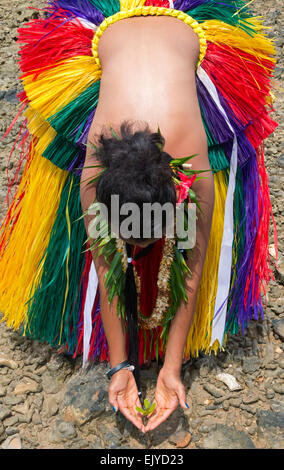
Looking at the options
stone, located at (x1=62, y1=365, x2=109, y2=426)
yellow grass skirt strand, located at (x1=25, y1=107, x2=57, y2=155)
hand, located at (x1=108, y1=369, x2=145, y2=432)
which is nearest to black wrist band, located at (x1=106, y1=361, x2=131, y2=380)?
hand, located at (x1=108, y1=369, x2=145, y2=432)

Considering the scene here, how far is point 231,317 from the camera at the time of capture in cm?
155

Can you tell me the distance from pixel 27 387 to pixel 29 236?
443mm

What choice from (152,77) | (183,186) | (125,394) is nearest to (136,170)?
(183,186)

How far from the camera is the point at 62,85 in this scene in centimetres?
138

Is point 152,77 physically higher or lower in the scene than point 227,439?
higher

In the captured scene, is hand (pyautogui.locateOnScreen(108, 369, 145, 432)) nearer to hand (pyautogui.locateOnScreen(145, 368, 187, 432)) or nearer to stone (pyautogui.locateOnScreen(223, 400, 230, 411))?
hand (pyautogui.locateOnScreen(145, 368, 187, 432))

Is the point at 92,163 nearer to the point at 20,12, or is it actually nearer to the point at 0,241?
the point at 0,241

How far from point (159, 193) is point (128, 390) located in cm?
57

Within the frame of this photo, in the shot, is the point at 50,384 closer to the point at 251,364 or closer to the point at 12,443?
the point at 12,443

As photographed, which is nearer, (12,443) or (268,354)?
(12,443)

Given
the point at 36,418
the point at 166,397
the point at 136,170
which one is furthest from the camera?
the point at 36,418

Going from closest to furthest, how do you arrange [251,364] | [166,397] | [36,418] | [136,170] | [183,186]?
[136,170] < [183,186] < [166,397] < [36,418] < [251,364]

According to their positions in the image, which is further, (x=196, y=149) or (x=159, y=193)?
(x=196, y=149)
